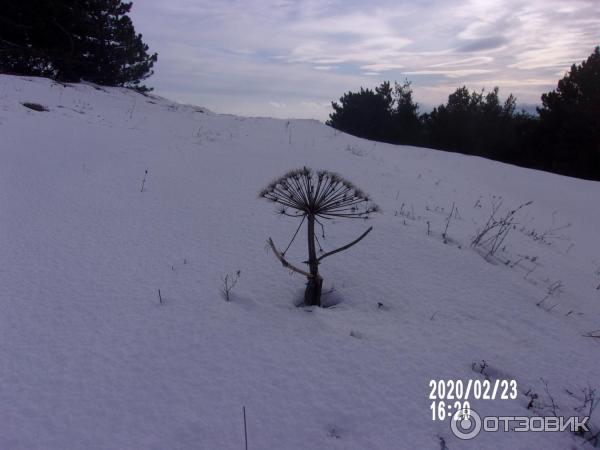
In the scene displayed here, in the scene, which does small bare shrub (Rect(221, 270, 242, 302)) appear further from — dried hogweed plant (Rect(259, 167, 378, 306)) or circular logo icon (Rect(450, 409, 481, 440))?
circular logo icon (Rect(450, 409, 481, 440))

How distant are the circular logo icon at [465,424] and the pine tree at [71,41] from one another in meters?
18.0

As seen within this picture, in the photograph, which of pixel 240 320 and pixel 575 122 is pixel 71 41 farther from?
pixel 575 122

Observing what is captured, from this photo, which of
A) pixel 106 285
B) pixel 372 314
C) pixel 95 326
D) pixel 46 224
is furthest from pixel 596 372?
pixel 46 224

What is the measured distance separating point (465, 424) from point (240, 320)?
1409 mm

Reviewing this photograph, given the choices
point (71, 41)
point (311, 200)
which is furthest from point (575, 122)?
point (311, 200)

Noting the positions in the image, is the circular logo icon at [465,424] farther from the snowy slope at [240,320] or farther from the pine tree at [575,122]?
the pine tree at [575,122]

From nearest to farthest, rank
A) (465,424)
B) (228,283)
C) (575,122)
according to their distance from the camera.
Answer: (465,424)
(228,283)
(575,122)

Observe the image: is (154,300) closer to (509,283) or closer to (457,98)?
(509,283)

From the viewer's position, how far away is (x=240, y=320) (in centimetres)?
258

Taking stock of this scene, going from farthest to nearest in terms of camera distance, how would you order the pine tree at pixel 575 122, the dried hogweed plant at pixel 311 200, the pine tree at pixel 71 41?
the pine tree at pixel 575 122 < the pine tree at pixel 71 41 < the dried hogweed plant at pixel 311 200

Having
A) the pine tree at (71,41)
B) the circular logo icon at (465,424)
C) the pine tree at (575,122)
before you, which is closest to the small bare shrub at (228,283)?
the circular logo icon at (465,424)

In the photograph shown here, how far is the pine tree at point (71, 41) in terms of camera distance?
48.0 feet

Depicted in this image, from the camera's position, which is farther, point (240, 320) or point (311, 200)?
point (311, 200)

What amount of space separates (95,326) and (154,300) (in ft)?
1.36
